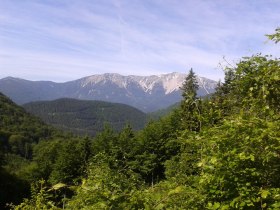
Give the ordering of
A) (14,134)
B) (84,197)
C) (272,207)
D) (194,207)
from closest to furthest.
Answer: (272,207) < (194,207) < (84,197) < (14,134)

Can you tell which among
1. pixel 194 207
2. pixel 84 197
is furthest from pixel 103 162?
pixel 194 207

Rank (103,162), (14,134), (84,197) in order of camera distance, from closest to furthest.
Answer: (84,197)
(103,162)
(14,134)

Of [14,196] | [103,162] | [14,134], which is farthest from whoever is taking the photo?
[14,134]

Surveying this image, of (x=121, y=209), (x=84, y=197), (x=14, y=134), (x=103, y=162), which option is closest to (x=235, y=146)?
(x=121, y=209)

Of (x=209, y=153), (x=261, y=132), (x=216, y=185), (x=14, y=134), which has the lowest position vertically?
(x=14, y=134)

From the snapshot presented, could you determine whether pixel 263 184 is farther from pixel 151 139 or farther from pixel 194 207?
pixel 151 139

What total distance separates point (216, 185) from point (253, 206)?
494mm

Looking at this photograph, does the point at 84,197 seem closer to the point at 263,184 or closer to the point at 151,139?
the point at 263,184

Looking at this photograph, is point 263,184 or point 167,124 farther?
point 167,124

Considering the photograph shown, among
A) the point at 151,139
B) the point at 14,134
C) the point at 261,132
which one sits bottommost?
the point at 14,134

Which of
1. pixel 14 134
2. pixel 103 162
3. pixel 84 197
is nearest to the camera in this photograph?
pixel 84 197

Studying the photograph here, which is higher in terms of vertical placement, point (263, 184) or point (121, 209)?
point (263, 184)

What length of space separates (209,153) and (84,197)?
6.20 feet

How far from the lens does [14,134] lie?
172m
